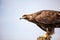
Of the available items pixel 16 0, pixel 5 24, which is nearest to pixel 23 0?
pixel 16 0

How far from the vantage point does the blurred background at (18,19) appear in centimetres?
104

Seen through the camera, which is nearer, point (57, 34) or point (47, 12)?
point (47, 12)

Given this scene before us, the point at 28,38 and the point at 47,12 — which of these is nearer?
the point at 47,12

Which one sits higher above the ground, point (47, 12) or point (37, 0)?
point (37, 0)

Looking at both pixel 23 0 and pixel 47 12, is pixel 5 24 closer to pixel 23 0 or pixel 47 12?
pixel 23 0

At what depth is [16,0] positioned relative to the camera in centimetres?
108

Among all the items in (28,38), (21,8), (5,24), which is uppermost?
(21,8)

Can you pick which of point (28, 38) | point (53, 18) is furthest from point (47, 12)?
point (28, 38)

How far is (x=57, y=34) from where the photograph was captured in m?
1.06

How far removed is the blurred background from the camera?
104 cm

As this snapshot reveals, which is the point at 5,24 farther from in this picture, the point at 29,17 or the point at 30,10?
the point at 29,17

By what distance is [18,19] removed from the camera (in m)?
1.05

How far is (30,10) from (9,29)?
0.20 meters

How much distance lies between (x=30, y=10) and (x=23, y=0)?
0.09 meters
